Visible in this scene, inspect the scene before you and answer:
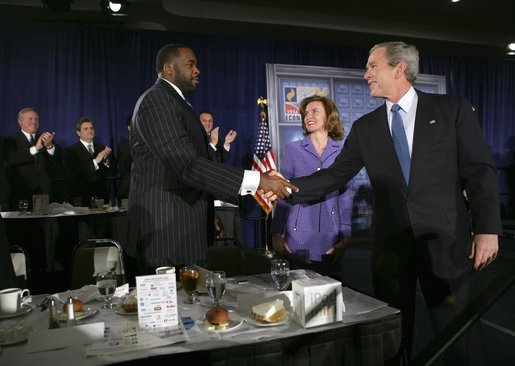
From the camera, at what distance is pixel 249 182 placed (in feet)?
6.61

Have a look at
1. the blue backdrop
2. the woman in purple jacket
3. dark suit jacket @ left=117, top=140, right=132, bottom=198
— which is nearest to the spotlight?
the blue backdrop

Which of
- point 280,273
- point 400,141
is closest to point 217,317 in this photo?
point 280,273

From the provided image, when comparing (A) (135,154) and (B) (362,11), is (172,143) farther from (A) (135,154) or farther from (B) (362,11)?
(B) (362,11)

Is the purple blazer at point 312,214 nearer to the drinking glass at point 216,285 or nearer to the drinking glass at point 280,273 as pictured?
the drinking glass at point 280,273

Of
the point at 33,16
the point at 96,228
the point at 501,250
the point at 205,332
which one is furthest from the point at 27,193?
the point at 501,250

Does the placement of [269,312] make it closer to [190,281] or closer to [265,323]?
[265,323]

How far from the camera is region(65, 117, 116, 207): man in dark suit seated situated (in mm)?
5941

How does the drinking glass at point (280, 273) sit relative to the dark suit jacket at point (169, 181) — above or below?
below

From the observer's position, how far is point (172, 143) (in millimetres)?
1866

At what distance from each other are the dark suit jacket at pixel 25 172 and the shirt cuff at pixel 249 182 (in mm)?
4639

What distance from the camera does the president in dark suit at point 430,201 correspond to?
170 centimetres

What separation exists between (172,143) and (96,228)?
9.66 feet

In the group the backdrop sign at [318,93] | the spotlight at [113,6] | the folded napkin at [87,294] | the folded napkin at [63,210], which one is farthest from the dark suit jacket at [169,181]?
the backdrop sign at [318,93]

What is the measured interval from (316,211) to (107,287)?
1449 mm
